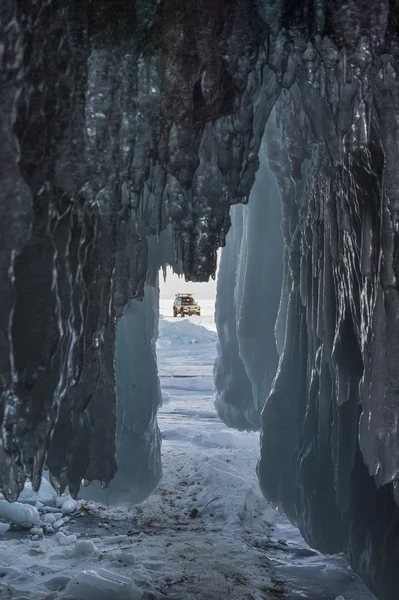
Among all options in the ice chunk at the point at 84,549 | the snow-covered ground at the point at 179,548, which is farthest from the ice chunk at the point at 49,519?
the ice chunk at the point at 84,549

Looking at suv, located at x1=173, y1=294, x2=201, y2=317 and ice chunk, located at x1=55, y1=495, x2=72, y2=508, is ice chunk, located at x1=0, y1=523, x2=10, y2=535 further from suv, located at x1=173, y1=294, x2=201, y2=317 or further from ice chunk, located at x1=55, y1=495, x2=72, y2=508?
suv, located at x1=173, y1=294, x2=201, y2=317

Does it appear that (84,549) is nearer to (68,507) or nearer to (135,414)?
(68,507)

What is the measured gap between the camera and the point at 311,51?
13.0 ft

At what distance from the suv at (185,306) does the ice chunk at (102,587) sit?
901 inches

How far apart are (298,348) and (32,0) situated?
208 inches

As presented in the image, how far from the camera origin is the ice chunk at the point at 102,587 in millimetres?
4738

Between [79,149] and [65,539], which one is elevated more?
[79,149]

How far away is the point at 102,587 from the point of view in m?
4.84

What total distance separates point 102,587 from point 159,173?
3.78 meters

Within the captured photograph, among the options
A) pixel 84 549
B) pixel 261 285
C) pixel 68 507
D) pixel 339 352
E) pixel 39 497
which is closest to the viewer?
pixel 339 352

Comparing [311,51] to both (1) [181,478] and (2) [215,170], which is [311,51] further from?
(1) [181,478]

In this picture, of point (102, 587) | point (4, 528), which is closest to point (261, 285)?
point (4, 528)

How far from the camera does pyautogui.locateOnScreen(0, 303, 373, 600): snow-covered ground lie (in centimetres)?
500

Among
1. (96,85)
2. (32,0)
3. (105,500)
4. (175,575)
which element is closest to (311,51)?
(96,85)
